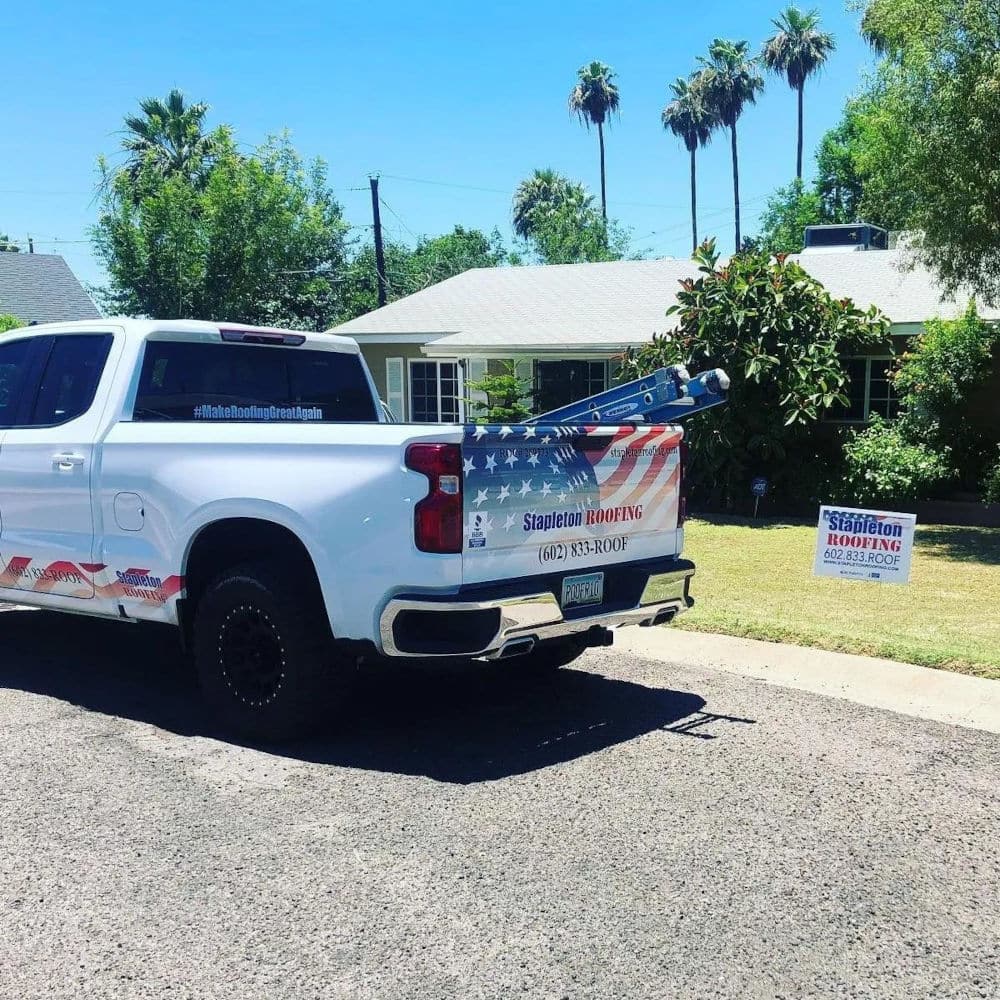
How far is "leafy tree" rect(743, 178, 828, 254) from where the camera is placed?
52.0m

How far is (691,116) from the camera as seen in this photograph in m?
65.5

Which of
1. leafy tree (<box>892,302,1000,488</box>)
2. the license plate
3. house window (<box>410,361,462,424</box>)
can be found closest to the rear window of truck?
the license plate

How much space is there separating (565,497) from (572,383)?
48.6ft

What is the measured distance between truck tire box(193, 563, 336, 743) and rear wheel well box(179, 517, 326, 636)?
0.27 feet

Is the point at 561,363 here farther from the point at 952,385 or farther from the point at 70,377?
the point at 70,377

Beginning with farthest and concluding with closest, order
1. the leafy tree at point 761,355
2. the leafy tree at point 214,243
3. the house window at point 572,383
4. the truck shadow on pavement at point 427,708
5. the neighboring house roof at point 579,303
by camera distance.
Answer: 1. the leafy tree at point 214,243
2. the house window at point 572,383
3. the neighboring house roof at point 579,303
4. the leafy tree at point 761,355
5. the truck shadow on pavement at point 427,708

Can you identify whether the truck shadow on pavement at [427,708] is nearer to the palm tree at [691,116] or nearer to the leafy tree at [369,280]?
the leafy tree at [369,280]

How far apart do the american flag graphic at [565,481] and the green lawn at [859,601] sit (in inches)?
92.3

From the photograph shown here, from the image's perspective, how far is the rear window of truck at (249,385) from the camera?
6.45m

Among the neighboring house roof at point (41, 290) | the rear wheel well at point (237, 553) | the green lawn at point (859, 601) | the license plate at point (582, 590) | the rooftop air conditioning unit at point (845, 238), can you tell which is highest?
the neighboring house roof at point (41, 290)

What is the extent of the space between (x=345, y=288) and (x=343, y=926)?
35402 mm

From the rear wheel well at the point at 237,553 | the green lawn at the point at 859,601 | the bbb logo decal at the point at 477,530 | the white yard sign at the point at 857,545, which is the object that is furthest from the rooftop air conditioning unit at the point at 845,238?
the bbb logo decal at the point at 477,530

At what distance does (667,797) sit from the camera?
4914 mm

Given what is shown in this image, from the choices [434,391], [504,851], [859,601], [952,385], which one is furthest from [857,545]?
[434,391]
